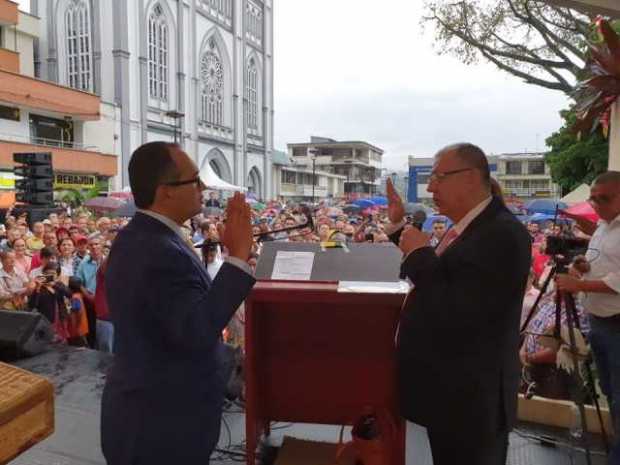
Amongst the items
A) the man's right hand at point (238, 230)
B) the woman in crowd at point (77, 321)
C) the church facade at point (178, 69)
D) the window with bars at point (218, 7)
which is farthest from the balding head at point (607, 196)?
the window with bars at point (218, 7)

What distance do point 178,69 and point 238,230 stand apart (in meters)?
42.5

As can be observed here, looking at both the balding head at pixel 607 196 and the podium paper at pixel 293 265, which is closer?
the podium paper at pixel 293 265

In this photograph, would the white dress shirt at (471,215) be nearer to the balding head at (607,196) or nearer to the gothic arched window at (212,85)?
the balding head at (607,196)

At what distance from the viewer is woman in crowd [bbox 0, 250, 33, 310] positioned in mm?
5500

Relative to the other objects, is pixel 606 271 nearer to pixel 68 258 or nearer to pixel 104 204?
pixel 68 258

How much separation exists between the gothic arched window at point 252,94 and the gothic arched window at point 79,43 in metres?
18.8

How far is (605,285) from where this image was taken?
2561mm

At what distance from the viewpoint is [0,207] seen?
18562mm

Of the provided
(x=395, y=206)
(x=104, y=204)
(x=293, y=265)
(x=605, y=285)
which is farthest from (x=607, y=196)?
(x=104, y=204)

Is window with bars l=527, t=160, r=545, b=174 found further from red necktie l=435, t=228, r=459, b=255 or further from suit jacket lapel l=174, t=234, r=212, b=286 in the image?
suit jacket lapel l=174, t=234, r=212, b=286

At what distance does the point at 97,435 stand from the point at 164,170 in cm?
258

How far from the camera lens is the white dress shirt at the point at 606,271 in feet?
8.55

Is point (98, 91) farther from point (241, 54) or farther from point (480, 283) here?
point (480, 283)

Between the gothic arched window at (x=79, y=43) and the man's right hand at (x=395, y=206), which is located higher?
the gothic arched window at (x=79, y=43)
